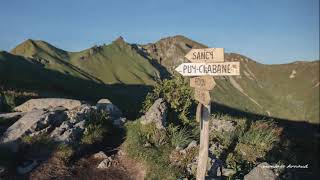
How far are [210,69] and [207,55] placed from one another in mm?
447

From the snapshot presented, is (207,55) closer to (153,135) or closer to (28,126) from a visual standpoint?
(153,135)

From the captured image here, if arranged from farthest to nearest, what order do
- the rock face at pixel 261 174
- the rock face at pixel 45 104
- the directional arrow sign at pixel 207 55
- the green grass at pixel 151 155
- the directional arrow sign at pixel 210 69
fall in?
the rock face at pixel 45 104, the green grass at pixel 151 155, the rock face at pixel 261 174, the directional arrow sign at pixel 207 55, the directional arrow sign at pixel 210 69

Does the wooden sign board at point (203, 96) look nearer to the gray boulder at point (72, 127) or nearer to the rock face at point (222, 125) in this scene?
the gray boulder at point (72, 127)

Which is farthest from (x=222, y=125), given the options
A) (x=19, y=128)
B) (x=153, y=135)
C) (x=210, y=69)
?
(x=19, y=128)

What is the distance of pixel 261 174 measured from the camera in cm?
1442

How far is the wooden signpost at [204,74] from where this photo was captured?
11.8m

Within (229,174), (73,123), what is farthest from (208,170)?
(73,123)

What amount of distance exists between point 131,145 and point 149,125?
133 centimetres

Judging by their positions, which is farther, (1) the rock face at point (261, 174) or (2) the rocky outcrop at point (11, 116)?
(2) the rocky outcrop at point (11, 116)

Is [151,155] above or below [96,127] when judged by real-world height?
below

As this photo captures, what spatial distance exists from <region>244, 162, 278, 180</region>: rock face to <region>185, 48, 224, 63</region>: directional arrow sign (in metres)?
4.92

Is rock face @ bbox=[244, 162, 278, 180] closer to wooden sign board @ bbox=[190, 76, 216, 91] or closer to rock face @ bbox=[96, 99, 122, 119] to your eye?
wooden sign board @ bbox=[190, 76, 216, 91]

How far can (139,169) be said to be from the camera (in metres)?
16.2

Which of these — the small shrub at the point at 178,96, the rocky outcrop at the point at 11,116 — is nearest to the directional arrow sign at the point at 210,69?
the small shrub at the point at 178,96
